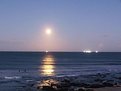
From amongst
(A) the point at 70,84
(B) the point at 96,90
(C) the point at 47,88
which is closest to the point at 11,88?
(C) the point at 47,88

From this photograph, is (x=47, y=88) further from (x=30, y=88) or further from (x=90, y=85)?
(x=90, y=85)

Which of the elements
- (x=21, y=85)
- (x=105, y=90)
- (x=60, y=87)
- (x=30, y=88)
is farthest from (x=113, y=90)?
(x=21, y=85)

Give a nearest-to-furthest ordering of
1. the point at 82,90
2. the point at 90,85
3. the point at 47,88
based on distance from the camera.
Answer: the point at 82,90
the point at 47,88
the point at 90,85

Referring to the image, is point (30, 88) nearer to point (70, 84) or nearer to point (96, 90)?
point (70, 84)

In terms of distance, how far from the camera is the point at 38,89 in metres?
51.4

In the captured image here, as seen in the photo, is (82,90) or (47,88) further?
(47,88)

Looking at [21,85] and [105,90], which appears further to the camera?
[21,85]

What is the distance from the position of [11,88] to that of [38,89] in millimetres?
4975

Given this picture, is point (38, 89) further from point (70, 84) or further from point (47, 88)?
point (70, 84)

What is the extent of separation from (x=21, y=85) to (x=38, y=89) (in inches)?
263

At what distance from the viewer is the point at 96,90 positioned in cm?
4841

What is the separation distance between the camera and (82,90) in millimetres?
47781

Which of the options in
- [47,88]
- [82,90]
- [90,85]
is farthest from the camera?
[90,85]

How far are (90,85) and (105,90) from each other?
7.11m
